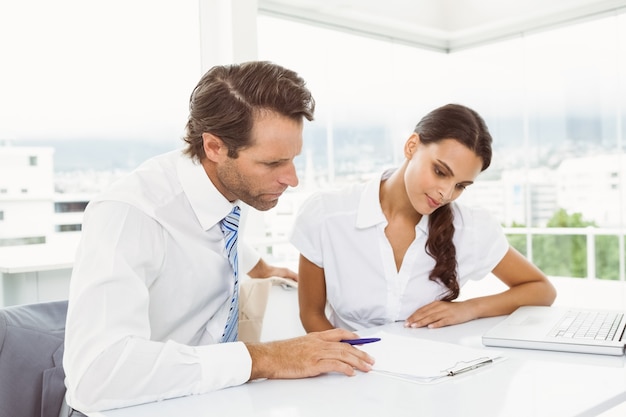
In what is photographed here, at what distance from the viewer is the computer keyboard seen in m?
1.36

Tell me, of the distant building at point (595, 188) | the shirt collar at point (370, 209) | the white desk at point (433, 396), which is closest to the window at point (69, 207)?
the shirt collar at point (370, 209)

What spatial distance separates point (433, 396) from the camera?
40.4 inches

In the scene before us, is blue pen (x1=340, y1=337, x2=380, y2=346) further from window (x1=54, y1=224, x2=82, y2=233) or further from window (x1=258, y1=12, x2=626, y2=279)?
window (x1=258, y1=12, x2=626, y2=279)

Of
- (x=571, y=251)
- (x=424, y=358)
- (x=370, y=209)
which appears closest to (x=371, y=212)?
(x=370, y=209)

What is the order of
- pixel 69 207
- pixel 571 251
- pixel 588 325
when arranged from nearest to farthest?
pixel 588 325
pixel 69 207
pixel 571 251

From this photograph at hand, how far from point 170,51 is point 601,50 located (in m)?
3.16

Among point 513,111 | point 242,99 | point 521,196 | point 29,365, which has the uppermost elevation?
point 513,111

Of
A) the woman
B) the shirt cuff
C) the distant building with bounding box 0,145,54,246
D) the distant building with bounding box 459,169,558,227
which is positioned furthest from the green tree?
the shirt cuff

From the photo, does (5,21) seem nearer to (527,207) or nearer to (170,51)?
(170,51)

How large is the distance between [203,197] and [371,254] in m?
0.60

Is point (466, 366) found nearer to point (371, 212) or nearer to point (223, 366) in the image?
point (223, 366)

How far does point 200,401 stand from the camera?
3.36 ft

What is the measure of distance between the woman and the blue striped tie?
428 millimetres

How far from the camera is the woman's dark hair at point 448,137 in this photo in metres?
1.69
